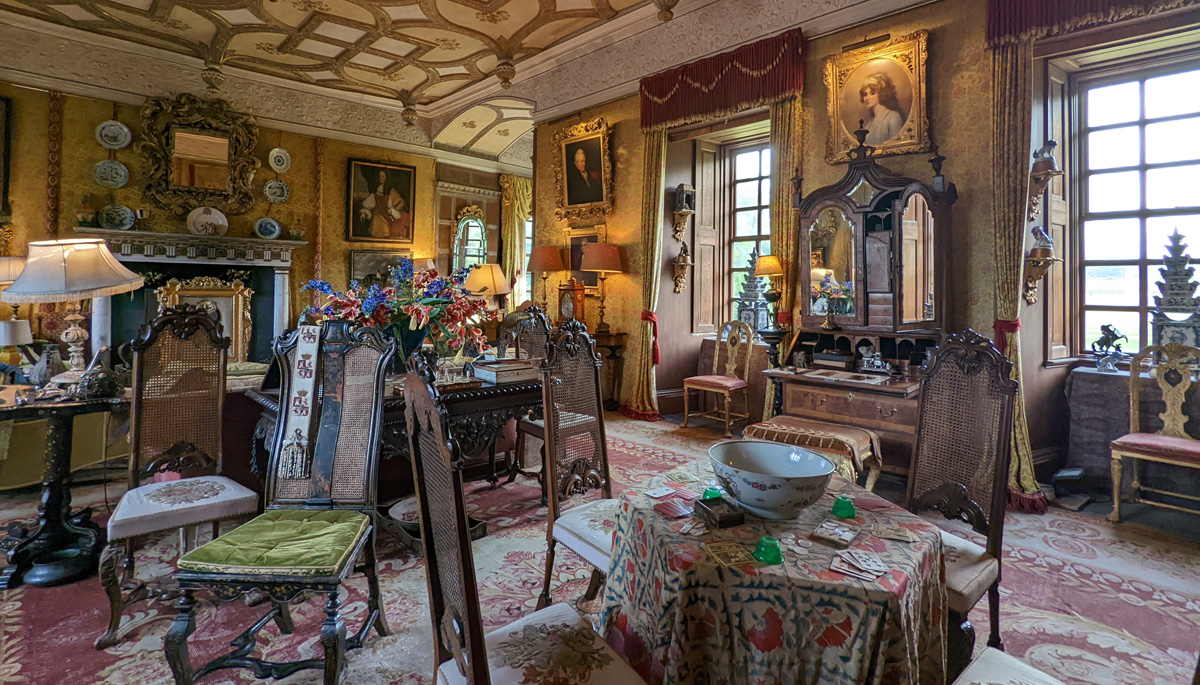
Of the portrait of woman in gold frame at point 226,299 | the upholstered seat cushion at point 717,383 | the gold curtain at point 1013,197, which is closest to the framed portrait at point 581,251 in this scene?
the upholstered seat cushion at point 717,383

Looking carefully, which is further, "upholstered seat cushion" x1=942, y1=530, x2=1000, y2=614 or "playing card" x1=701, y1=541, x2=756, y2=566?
"upholstered seat cushion" x1=942, y1=530, x2=1000, y2=614

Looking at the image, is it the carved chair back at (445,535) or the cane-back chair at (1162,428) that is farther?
the cane-back chair at (1162,428)

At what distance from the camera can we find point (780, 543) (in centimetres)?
130

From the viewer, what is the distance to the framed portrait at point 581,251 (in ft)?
22.9

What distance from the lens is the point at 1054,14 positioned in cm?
365

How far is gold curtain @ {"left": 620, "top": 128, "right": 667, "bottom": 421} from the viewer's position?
20.4ft

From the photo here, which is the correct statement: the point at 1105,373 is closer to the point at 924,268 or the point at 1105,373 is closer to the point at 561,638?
the point at 924,268

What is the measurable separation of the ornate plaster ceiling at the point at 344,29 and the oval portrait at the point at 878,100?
2509 mm

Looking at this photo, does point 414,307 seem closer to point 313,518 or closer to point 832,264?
point 313,518

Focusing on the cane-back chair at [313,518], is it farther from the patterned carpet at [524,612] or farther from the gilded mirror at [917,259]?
the gilded mirror at [917,259]

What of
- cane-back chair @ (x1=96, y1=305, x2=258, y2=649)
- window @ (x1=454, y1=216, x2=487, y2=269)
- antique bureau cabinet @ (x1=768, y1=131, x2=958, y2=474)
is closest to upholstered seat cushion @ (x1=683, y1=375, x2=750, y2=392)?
antique bureau cabinet @ (x1=768, y1=131, x2=958, y2=474)

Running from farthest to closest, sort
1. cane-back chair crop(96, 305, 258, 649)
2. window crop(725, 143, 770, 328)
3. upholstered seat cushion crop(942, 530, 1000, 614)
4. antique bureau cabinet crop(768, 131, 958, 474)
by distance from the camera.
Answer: window crop(725, 143, 770, 328) → antique bureau cabinet crop(768, 131, 958, 474) → cane-back chair crop(96, 305, 258, 649) → upholstered seat cushion crop(942, 530, 1000, 614)

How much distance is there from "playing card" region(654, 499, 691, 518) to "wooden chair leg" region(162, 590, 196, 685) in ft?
4.82

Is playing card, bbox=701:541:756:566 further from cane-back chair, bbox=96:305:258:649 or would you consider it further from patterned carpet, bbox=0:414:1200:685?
cane-back chair, bbox=96:305:258:649
